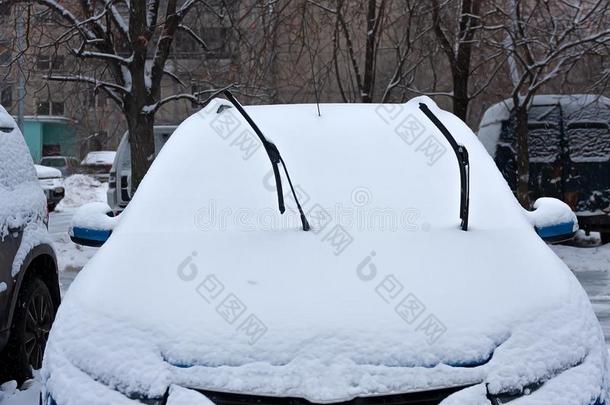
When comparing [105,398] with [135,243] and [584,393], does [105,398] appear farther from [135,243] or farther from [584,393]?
[584,393]

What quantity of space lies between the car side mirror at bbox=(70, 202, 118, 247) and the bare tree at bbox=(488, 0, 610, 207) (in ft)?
26.4

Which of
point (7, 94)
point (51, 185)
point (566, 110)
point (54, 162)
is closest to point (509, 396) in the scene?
point (566, 110)

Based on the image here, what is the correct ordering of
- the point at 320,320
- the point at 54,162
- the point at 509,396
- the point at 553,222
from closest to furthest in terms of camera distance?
the point at 509,396, the point at 320,320, the point at 553,222, the point at 54,162

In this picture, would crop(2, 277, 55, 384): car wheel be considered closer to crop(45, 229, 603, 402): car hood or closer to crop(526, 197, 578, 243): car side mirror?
crop(45, 229, 603, 402): car hood

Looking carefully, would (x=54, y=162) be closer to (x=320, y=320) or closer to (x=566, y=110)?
(x=566, y=110)

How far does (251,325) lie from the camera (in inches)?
95.4

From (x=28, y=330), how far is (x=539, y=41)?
8417 millimetres

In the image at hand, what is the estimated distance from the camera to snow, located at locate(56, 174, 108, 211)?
27.8m

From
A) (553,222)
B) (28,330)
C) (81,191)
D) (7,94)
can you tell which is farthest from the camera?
(81,191)

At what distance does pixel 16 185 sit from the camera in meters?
4.97

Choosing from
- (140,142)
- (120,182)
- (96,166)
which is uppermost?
(140,142)

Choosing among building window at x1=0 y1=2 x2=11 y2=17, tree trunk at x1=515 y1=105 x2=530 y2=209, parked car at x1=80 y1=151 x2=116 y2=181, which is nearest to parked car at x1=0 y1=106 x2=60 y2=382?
building window at x1=0 y1=2 x2=11 y2=17

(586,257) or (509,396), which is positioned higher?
(509,396)

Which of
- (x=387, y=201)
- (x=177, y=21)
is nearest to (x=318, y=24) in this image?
(x=177, y=21)
